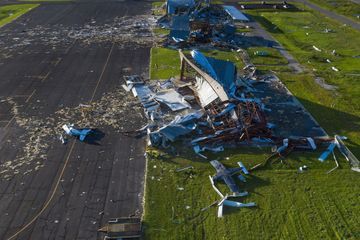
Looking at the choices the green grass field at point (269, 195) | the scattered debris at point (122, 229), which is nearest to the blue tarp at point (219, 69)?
the green grass field at point (269, 195)

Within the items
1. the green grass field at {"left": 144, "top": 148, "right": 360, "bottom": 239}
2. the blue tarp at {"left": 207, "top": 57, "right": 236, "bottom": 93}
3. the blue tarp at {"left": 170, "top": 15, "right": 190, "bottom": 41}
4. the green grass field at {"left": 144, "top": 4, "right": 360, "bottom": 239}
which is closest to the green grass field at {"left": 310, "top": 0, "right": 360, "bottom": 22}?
the blue tarp at {"left": 170, "top": 15, "right": 190, "bottom": 41}

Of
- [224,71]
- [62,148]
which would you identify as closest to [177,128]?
[62,148]

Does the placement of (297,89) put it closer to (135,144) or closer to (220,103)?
(220,103)

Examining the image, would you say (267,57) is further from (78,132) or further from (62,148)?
(62,148)

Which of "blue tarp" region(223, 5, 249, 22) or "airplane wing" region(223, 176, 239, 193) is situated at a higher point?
"blue tarp" region(223, 5, 249, 22)

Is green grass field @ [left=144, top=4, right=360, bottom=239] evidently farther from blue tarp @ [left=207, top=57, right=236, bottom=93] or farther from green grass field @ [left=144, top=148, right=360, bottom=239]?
blue tarp @ [left=207, top=57, right=236, bottom=93]

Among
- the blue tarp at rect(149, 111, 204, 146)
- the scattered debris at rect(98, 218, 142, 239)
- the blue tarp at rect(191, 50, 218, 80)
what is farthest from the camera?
the blue tarp at rect(191, 50, 218, 80)
